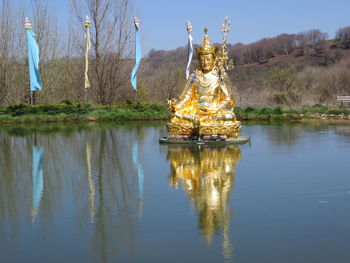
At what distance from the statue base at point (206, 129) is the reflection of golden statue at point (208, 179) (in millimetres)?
468

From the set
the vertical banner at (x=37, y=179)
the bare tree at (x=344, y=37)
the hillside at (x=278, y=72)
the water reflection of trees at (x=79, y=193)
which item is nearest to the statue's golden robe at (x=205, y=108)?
the water reflection of trees at (x=79, y=193)

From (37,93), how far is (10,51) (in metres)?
1.98

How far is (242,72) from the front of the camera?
154 ft

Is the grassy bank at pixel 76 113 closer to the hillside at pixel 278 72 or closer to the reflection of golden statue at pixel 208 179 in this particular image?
the hillside at pixel 278 72

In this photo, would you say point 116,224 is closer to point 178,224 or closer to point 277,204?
point 178,224

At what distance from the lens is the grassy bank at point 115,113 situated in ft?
54.0

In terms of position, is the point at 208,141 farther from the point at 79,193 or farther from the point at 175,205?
the point at 175,205

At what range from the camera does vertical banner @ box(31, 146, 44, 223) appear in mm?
5055

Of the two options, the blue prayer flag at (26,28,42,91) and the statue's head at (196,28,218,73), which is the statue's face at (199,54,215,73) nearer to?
the statue's head at (196,28,218,73)

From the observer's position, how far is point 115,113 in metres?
17.5

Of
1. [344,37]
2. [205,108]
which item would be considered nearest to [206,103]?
[205,108]

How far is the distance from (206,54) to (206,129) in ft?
5.59

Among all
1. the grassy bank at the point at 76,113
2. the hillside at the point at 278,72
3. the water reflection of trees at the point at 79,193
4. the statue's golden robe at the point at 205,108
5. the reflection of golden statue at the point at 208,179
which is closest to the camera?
the water reflection of trees at the point at 79,193

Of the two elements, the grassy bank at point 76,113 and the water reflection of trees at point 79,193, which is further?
the grassy bank at point 76,113
